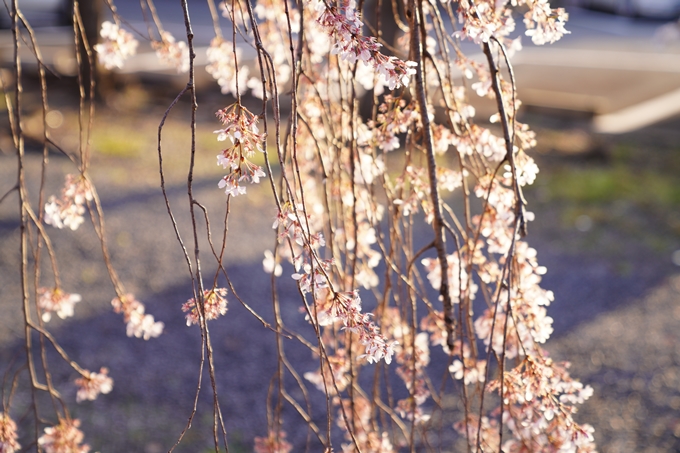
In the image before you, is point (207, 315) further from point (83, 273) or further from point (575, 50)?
point (575, 50)

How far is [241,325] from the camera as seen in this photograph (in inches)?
141

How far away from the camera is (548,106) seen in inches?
260

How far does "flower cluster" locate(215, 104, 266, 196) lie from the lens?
33.9 inches

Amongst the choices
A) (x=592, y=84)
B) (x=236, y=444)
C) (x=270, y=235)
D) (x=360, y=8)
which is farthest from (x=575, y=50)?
(x=360, y=8)

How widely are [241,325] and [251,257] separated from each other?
2.51 feet

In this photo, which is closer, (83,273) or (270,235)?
(83,273)

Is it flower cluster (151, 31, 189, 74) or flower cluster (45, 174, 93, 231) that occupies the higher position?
flower cluster (151, 31, 189, 74)

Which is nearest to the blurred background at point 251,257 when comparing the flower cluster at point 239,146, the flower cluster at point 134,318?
the flower cluster at point 134,318

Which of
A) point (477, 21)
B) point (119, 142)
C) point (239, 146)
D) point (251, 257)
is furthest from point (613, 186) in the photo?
point (239, 146)

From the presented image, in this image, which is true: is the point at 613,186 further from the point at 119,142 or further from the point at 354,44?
the point at 354,44

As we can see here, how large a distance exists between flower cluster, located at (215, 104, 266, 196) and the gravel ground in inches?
82.1

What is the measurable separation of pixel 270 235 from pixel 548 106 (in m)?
3.64

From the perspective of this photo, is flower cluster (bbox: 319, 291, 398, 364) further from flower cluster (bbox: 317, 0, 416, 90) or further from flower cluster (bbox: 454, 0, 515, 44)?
flower cluster (bbox: 454, 0, 515, 44)

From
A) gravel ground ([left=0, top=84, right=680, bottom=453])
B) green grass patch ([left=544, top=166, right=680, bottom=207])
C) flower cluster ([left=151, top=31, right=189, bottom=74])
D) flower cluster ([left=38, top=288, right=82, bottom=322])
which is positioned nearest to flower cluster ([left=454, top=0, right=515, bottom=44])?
flower cluster ([left=151, top=31, right=189, bottom=74])
